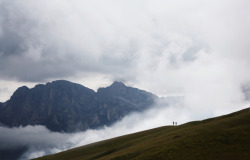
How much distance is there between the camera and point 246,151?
2302 inches

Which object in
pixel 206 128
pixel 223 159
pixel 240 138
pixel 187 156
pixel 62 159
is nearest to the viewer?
pixel 223 159

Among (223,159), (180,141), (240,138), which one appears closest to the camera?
(223,159)

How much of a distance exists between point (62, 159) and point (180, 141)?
74.3 m

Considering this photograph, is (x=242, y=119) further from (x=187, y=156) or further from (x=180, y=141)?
(x=187, y=156)

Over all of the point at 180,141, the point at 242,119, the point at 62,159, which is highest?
the point at 242,119

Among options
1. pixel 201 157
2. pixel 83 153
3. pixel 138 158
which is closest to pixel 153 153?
pixel 138 158

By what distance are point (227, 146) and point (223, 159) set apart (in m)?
8.63

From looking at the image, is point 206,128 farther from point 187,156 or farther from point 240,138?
point 187,156

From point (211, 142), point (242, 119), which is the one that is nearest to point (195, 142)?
point (211, 142)

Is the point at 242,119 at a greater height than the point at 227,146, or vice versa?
the point at 242,119

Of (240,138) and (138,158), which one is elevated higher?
(240,138)

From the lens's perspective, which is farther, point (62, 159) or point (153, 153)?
point (62, 159)

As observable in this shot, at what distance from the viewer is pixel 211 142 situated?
221 ft

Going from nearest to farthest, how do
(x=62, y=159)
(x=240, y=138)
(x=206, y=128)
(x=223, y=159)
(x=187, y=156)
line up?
(x=223, y=159) < (x=187, y=156) < (x=240, y=138) < (x=206, y=128) < (x=62, y=159)
